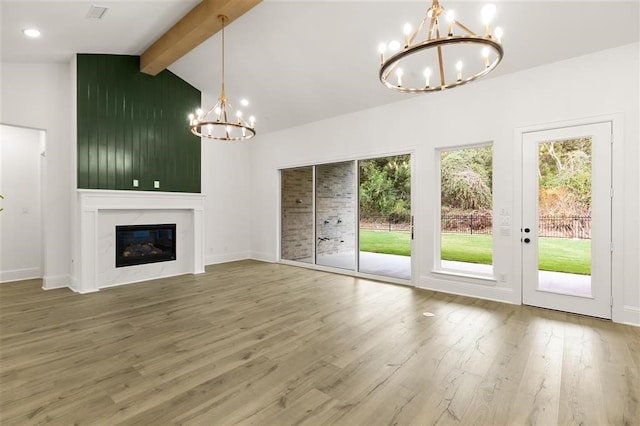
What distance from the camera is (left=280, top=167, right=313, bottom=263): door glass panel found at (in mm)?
7441

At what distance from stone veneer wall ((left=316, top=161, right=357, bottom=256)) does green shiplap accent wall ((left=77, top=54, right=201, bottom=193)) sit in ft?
8.89

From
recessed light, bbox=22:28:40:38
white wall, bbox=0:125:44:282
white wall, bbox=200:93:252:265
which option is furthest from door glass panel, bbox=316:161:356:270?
white wall, bbox=0:125:44:282

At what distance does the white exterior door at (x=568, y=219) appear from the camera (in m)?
3.69

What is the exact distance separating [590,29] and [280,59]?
4.04 metres

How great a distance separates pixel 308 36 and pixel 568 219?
428 cm

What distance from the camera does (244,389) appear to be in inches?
88.7

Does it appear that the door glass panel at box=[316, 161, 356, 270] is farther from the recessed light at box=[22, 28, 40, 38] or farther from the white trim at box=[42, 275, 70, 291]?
the recessed light at box=[22, 28, 40, 38]

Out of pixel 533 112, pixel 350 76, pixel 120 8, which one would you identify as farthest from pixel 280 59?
pixel 533 112

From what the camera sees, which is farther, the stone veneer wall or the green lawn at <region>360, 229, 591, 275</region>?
the stone veneer wall

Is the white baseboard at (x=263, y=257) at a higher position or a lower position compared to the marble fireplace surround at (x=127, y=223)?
lower

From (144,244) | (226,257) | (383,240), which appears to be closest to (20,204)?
(144,244)

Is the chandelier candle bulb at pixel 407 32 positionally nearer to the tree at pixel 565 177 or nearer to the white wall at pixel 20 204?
the tree at pixel 565 177

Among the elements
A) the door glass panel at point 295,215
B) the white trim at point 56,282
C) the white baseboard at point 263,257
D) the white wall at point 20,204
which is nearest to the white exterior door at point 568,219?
the door glass panel at point 295,215

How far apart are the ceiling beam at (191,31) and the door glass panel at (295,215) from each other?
11.1ft
